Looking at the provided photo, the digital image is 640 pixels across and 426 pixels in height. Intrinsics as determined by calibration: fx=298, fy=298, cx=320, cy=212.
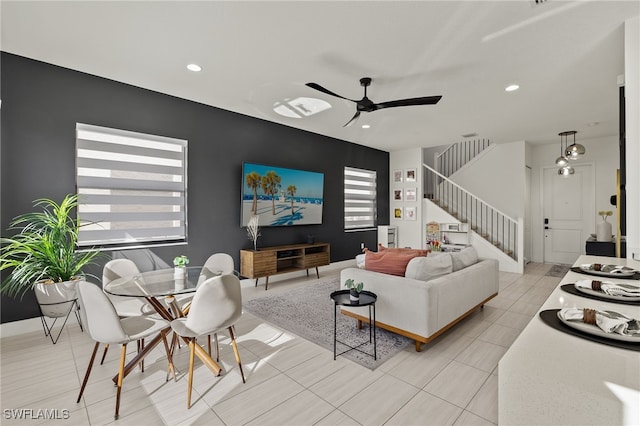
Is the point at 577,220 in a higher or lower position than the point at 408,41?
lower

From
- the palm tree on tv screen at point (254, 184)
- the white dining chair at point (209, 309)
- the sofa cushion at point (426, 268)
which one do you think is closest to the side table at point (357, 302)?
the sofa cushion at point (426, 268)

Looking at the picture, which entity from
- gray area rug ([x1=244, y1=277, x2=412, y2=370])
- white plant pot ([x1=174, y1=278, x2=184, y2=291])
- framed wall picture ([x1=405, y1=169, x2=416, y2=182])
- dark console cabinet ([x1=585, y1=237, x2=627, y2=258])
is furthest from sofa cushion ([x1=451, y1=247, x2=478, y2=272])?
framed wall picture ([x1=405, y1=169, x2=416, y2=182])

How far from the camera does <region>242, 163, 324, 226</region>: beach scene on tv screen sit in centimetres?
505

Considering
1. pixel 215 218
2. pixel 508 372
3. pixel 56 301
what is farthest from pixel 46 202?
pixel 508 372

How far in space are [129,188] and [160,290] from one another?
7.27 ft

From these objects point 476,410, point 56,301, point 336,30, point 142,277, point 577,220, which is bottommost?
point 476,410

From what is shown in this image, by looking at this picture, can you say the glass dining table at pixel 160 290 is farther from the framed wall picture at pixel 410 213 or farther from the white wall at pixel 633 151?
the framed wall picture at pixel 410 213

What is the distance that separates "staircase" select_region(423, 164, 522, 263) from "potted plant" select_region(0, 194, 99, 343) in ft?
23.2

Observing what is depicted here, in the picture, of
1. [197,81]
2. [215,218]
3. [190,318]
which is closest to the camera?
[190,318]

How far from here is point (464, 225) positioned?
6.91 m

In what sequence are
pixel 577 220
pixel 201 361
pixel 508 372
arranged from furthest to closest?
pixel 577 220
pixel 201 361
pixel 508 372

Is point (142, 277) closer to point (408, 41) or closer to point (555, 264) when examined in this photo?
point (408, 41)

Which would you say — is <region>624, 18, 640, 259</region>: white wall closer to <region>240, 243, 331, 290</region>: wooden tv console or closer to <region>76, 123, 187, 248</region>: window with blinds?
<region>240, 243, 331, 290</region>: wooden tv console

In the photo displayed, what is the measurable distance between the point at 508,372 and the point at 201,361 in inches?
99.3
